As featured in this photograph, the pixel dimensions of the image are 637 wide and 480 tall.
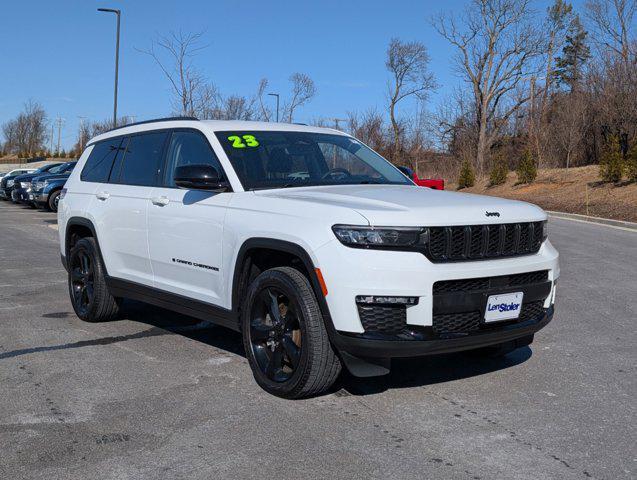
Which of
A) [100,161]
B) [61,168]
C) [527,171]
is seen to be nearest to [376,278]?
[100,161]

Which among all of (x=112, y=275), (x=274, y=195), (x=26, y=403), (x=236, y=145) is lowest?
(x=26, y=403)

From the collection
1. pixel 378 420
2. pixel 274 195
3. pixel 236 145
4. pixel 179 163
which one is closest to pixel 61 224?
pixel 179 163

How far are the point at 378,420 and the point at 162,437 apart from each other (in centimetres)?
124

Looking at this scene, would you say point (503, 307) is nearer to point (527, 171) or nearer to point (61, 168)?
point (61, 168)

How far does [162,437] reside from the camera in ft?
13.4

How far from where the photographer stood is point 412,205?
14.9 feet

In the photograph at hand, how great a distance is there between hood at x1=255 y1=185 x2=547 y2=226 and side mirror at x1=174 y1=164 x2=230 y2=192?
335 millimetres

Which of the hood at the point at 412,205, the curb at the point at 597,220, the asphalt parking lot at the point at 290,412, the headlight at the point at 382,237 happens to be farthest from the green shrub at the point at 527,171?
the headlight at the point at 382,237

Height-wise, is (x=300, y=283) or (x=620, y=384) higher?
(x=300, y=283)

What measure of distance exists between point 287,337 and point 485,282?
51.1 inches

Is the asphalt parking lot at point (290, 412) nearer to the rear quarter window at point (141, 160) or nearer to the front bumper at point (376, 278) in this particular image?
the front bumper at point (376, 278)

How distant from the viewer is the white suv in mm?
4301

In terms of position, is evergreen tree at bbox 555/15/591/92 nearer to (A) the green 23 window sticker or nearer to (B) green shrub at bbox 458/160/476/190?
(B) green shrub at bbox 458/160/476/190

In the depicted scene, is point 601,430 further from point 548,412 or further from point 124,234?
point 124,234
